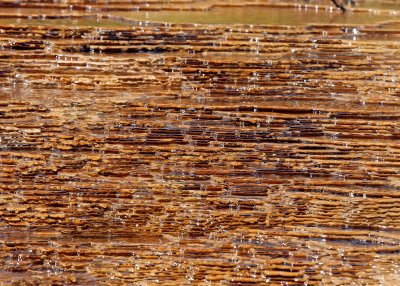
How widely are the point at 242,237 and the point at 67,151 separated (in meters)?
0.25

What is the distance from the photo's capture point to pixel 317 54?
32.4 inches

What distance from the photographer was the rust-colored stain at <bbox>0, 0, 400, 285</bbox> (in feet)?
2.64

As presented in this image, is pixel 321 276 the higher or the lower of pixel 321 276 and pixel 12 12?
the lower

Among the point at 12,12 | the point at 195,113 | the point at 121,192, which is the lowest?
the point at 121,192

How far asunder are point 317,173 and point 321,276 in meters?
0.13

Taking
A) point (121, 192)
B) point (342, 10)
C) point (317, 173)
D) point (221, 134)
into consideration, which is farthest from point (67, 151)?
point (342, 10)

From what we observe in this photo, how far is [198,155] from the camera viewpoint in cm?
81

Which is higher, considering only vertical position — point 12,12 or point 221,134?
point 12,12

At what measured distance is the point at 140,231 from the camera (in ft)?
2.72

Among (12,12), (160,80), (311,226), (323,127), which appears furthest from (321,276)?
(12,12)

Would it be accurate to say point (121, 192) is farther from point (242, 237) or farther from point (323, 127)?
point (323, 127)

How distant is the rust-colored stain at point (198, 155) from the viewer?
0.81m

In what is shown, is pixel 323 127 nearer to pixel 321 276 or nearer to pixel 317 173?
pixel 317 173

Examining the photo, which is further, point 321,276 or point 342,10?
point 342,10
